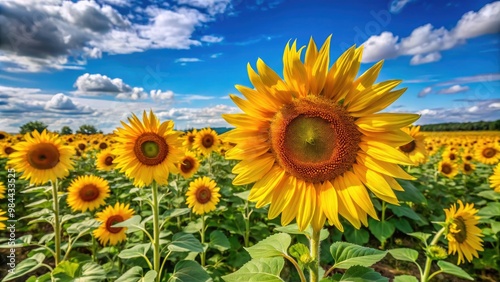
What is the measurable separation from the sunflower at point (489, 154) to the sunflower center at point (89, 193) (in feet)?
37.6

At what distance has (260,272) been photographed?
1.84 metres

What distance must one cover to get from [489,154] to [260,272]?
11.4 metres

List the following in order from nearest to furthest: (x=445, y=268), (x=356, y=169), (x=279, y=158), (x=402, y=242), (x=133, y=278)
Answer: (x=356, y=169)
(x=279, y=158)
(x=445, y=268)
(x=133, y=278)
(x=402, y=242)

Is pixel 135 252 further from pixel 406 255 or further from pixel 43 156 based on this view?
pixel 406 255

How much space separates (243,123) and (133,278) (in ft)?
7.15

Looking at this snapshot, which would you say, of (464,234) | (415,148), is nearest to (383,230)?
(415,148)

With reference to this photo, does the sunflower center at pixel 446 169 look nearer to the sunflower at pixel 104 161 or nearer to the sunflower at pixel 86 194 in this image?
the sunflower at pixel 86 194

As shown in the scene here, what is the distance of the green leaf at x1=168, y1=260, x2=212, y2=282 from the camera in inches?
116

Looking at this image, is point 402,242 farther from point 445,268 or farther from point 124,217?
point 124,217

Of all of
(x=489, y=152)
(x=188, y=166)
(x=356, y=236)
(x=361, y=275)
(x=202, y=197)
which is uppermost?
(x=489, y=152)

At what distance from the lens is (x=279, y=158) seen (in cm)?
185

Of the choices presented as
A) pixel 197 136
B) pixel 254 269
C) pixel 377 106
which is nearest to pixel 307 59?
pixel 377 106

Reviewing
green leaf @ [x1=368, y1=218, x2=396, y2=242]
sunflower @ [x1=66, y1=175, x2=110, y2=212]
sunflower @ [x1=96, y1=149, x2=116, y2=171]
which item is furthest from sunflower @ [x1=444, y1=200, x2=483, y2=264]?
sunflower @ [x1=96, y1=149, x2=116, y2=171]

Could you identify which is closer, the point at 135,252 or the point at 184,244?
the point at 184,244
